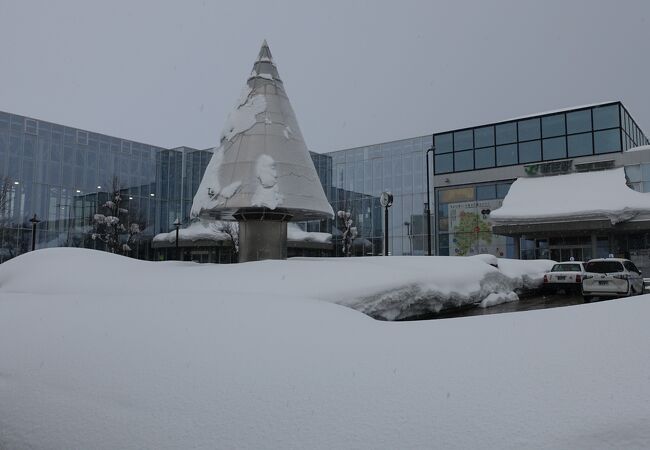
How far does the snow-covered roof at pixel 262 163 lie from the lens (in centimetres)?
1362

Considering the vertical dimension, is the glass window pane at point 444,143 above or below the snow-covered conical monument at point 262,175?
above

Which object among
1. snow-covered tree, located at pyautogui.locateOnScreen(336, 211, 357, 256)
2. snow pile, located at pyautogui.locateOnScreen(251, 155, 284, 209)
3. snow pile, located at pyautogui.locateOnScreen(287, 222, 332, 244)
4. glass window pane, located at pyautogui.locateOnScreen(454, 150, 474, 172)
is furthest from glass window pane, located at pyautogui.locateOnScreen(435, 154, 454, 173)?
snow pile, located at pyautogui.locateOnScreen(251, 155, 284, 209)

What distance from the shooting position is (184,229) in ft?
140

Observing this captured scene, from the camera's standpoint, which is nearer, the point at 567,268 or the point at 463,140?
the point at 567,268

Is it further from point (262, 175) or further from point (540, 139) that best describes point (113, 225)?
point (540, 139)

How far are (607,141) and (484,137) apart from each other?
7798 mm

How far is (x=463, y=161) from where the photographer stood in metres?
36.1

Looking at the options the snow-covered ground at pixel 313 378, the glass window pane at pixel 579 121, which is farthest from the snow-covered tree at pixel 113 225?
the glass window pane at pixel 579 121

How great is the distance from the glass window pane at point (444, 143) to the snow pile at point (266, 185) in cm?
2557

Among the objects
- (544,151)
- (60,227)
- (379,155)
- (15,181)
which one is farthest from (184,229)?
(544,151)

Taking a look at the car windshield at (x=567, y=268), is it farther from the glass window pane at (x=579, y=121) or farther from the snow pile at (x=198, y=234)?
the snow pile at (x=198, y=234)

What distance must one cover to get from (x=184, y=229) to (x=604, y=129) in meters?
32.3

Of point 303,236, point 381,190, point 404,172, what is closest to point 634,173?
point 404,172

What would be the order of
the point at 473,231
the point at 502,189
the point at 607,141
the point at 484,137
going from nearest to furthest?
the point at 607,141
the point at 502,189
the point at 473,231
the point at 484,137
